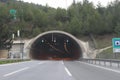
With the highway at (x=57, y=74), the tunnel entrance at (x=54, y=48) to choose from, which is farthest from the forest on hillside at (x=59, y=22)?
the highway at (x=57, y=74)

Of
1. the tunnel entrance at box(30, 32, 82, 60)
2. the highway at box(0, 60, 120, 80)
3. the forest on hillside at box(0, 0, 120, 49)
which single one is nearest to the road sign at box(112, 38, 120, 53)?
the highway at box(0, 60, 120, 80)

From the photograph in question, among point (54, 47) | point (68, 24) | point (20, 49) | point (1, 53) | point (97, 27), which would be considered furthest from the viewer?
point (54, 47)

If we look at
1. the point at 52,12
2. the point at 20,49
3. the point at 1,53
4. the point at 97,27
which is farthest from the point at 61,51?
the point at 1,53

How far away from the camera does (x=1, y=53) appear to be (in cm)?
8156

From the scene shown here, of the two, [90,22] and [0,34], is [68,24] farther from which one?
[0,34]

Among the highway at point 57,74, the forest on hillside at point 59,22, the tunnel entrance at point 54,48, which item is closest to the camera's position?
the highway at point 57,74

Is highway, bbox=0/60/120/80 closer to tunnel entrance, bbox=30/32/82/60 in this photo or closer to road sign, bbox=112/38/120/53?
road sign, bbox=112/38/120/53

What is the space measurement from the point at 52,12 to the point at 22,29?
19.7 m

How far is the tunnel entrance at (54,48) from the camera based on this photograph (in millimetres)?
100906

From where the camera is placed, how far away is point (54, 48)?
11725 cm

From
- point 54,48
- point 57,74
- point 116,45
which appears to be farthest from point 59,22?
point 57,74

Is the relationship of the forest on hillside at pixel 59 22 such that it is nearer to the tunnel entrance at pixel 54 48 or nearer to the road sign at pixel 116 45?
the tunnel entrance at pixel 54 48

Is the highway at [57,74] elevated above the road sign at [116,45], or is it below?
below

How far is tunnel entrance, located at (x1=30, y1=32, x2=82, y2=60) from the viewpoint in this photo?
3973 inches
